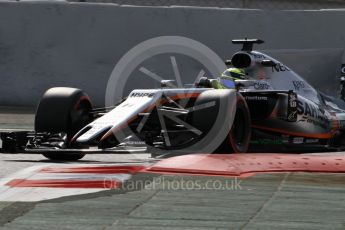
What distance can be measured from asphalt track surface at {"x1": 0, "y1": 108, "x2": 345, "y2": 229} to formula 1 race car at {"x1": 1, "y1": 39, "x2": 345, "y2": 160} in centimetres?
188

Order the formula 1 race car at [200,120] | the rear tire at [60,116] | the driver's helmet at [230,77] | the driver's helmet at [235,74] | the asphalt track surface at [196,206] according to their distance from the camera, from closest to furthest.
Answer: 1. the asphalt track surface at [196,206]
2. the formula 1 race car at [200,120]
3. the rear tire at [60,116]
4. the driver's helmet at [230,77]
5. the driver's helmet at [235,74]

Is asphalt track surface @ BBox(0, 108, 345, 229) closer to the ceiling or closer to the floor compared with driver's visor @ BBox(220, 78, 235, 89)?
closer to the floor

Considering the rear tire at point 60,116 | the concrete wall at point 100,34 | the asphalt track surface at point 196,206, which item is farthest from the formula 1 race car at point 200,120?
the concrete wall at point 100,34

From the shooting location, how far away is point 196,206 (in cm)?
625

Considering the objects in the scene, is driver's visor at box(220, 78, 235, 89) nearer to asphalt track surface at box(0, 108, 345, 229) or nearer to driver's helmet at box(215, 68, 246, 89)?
driver's helmet at box(215, 68, 246, 89)

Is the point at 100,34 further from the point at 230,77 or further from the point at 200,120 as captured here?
the point at 200,120

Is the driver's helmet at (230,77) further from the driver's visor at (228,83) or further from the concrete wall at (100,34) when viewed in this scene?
the concrete wall at (100,34)

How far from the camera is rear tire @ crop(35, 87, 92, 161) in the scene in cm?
1020

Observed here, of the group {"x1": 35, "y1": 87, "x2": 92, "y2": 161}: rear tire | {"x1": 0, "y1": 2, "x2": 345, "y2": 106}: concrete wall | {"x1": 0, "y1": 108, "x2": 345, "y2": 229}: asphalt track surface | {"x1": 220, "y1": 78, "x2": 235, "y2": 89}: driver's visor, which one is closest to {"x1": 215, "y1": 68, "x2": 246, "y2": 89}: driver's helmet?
{"x1": 220, "y1": 78, "x2": 235, "y2": 89}: driver's visor

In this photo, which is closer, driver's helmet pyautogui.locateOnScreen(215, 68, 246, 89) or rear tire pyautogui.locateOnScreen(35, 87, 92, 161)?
rear tire pyautogui.locateOnScreen(35, 87, 92, 161)

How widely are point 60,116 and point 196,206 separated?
4.24 meters

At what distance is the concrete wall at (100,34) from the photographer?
17.5 metres

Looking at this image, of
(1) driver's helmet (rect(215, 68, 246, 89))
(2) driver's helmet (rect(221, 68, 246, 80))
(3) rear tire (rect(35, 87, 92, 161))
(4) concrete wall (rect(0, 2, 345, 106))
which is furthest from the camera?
(4) concrete wall (rect(0, 2, 345, 106))

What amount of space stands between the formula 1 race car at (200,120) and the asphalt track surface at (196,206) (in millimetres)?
1878
